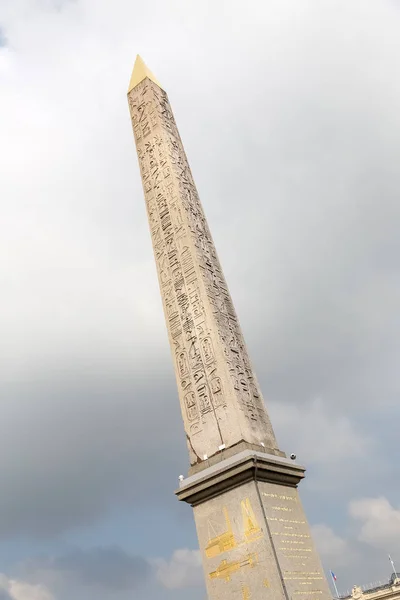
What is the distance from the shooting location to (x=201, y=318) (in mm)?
10969

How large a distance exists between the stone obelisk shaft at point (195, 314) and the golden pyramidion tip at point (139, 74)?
5.61ft

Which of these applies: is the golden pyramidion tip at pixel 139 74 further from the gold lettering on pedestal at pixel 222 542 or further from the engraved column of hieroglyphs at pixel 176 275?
the gold lettering on pedestal at pixel 222 542

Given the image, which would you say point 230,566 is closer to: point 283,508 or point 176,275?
point 283,508

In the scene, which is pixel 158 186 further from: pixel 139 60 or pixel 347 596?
pixel 347 596

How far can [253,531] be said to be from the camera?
8516mm

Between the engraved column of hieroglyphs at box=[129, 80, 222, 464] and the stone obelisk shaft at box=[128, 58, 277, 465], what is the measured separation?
0.06 ft

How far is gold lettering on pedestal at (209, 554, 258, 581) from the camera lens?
27.4ft

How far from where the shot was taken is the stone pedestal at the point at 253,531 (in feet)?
27.1

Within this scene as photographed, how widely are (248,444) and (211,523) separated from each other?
1294mm

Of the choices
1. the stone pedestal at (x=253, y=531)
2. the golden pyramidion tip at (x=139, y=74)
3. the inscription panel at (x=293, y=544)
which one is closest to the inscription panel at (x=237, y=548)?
the stone pedestal at (x=253, y=531)

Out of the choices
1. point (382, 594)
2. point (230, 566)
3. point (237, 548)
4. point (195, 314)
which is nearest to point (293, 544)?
point (237, 548)

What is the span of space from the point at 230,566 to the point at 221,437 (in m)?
1.90

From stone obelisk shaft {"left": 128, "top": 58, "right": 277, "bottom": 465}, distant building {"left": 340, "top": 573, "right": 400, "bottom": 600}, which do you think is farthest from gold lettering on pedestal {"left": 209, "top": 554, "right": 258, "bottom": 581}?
distant building {"left": 340, "top": 573, "right": 400, "bottom": 600}

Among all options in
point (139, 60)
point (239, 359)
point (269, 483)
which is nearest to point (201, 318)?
point (239, 359)
